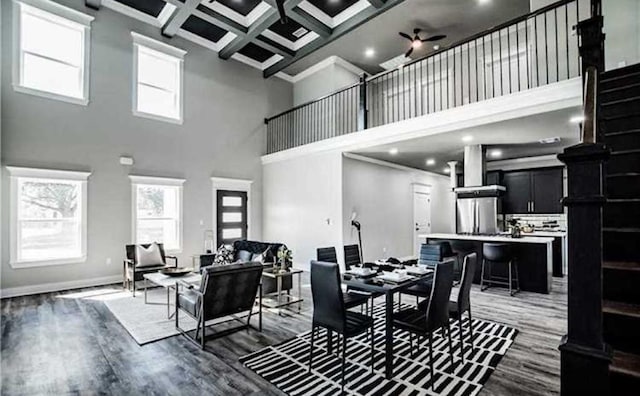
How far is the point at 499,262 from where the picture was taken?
5.93m

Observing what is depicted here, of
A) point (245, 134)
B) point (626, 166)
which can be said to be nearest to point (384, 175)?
point (245, 134)

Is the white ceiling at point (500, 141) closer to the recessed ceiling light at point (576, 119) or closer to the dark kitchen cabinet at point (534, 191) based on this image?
the recessed ceiling light at point (576, 119)

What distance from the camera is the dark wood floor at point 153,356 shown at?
2.67 meters

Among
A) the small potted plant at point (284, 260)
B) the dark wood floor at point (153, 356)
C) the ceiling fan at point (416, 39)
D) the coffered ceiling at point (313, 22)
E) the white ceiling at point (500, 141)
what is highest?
the coffered ceiling at point (313, 22)

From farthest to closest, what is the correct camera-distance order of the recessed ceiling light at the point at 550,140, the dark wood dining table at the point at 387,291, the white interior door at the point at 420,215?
1. the white interior door at the point at 420,215
2. the recessed ceiling light at the point at 550,140
3. the dark wood dining table at the point at 387,291

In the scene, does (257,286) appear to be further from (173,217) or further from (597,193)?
(173,217)

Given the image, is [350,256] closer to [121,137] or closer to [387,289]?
[387,289]

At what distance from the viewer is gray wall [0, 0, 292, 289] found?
5.76m

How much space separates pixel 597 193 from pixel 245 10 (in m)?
7.80

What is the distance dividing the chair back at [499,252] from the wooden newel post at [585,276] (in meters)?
4.61

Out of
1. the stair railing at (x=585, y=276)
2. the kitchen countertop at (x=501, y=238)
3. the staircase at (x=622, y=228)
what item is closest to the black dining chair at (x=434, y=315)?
the staircase at (x=622, y=228)

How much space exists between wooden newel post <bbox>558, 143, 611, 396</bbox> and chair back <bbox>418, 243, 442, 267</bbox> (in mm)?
2809

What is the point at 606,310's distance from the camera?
191 cm

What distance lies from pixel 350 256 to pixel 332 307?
1.83m
